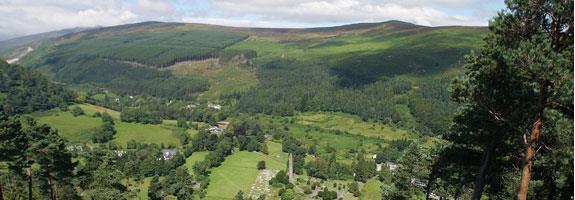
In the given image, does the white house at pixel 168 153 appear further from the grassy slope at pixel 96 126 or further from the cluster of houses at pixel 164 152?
the grassy slope at pixel 96 126

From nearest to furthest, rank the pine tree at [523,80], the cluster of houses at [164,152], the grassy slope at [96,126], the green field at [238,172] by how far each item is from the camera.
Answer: the pine tree at [523,80] → the green field at [238,172] → the cluster of houses at [164,152] → the grassy slope at [96,126]

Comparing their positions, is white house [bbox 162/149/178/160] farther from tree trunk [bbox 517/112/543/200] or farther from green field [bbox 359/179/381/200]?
tree trunk [bbox 517/112/543/200]

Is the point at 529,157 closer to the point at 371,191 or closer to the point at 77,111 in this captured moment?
the point at 371,191

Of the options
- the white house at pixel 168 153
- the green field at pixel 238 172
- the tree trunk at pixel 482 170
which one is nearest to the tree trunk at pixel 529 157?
the tree trunk at pixel 482 170

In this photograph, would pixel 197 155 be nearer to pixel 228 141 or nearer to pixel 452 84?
pixel 228 141

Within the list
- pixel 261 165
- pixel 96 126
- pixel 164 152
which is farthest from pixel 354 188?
pixel 96 126


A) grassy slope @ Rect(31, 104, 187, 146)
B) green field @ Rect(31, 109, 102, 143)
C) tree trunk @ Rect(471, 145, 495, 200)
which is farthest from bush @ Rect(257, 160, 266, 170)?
tree trunk @ Rect(471, 145, 495, 200)

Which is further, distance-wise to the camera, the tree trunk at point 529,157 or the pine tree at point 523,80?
the tree trunk at point 529,157
